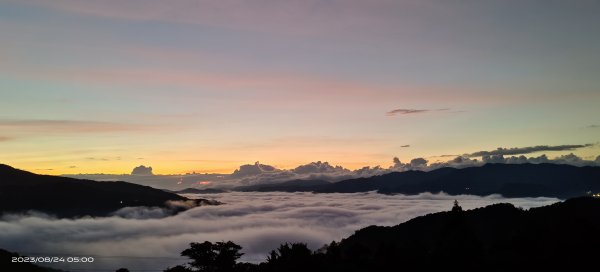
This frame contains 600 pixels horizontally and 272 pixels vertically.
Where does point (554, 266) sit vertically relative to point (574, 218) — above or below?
below

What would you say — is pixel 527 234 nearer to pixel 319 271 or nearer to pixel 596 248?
pixel 596 248

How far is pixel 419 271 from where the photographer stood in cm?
6006

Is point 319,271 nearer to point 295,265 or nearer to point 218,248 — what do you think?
point 295,265

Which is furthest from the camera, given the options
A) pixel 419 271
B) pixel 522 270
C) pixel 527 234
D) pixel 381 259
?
pixel 381 259

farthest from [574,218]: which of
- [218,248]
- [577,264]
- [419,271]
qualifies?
[218,248]

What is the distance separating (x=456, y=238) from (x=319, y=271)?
1917 cm

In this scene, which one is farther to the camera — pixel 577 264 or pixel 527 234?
pixel 527 234

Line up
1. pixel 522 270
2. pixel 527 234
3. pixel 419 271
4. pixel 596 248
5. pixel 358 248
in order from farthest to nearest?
1. pixel 358 248
2. pixel 527 234
3. pixel 419 271
4. pixel 522 270
5. pixel 596 248

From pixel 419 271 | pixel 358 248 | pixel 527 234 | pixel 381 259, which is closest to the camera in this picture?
pixel 419 271

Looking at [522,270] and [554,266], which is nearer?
[554,266]

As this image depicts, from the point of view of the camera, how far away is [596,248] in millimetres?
47281

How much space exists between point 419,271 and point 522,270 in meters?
13.1

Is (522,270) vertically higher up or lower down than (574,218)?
lower down

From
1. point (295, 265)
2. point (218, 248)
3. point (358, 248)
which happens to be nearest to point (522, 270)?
point (295, 265)
